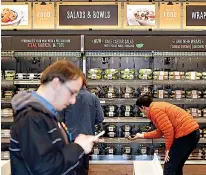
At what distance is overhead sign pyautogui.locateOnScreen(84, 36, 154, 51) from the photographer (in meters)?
6.77

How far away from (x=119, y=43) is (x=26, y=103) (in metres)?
4.93

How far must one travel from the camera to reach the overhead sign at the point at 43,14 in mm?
6652

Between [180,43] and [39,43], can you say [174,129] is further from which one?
[39,43]

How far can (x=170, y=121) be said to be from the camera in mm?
5098

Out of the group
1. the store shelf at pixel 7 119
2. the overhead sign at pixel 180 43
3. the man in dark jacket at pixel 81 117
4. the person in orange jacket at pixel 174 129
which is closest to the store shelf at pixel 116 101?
the overhead sign at pixel 180 43

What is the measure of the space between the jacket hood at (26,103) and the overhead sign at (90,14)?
Result: 15.6 feet

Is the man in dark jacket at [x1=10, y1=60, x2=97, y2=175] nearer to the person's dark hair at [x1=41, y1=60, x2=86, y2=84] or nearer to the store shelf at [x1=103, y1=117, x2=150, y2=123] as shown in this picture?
the person's dark hair at [x1=41, y1=60, x2=86, y2=84]

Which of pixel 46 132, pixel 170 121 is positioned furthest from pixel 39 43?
pixel 46 132

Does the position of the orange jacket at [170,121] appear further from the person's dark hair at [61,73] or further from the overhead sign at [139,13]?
the person's dark hair at [61,73]

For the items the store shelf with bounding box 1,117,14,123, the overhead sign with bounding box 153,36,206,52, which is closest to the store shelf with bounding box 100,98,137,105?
the overhead sign with bounding box 153,36,206,52

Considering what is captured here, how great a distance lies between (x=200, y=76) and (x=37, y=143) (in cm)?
539

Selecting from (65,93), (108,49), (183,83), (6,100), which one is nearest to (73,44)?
(108,49)

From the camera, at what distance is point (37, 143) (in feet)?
6.08

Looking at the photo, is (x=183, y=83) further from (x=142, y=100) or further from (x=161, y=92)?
(x=142, y=100)
